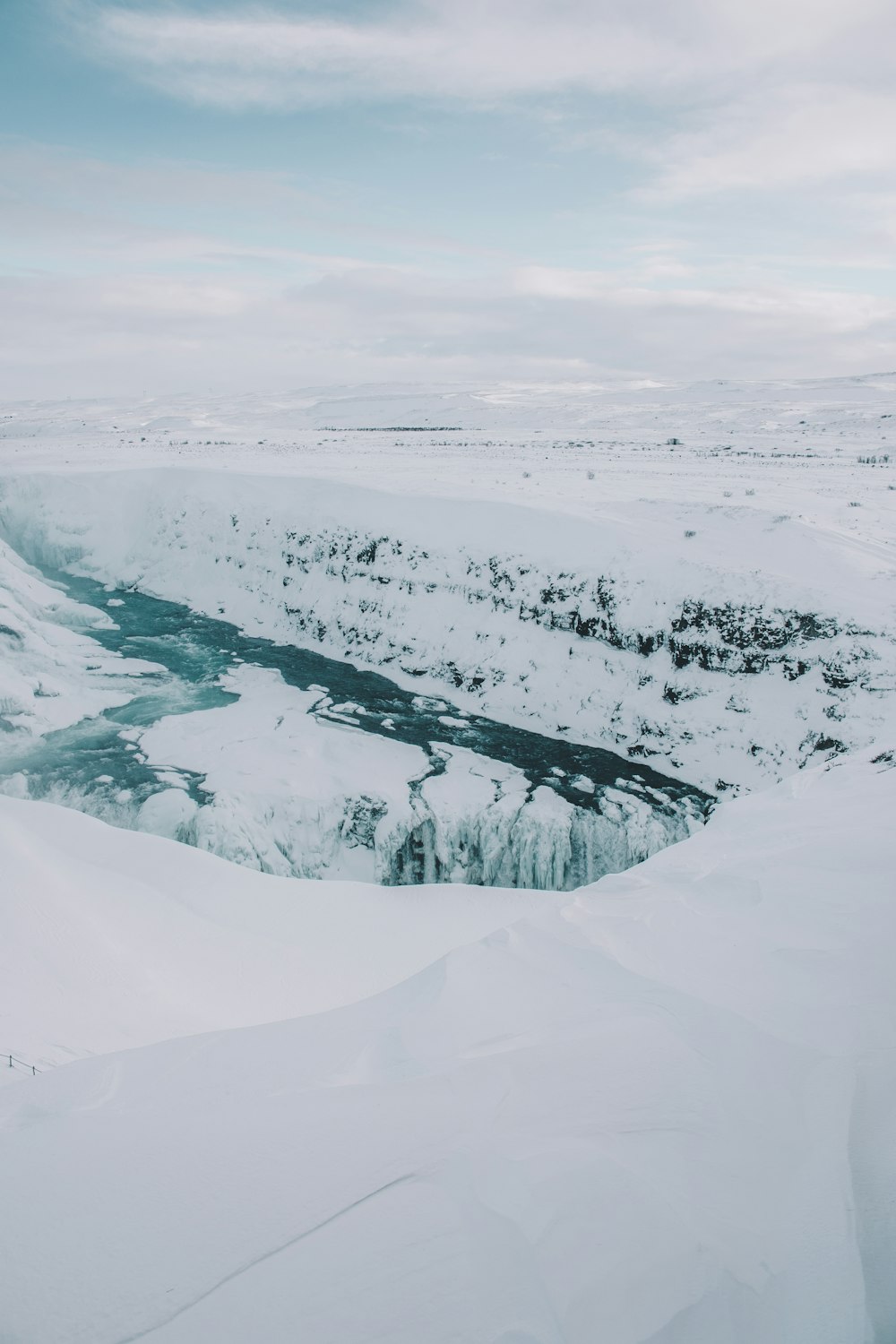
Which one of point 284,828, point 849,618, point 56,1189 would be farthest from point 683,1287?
point 849,618

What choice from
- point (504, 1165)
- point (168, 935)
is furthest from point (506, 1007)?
point (168, 935)

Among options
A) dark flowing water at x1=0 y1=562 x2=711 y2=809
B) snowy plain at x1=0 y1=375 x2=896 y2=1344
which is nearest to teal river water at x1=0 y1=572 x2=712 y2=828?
dark flowing water at x1=0 y1=562 x2=711 y2=809

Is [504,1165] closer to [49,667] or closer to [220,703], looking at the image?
[220,703]

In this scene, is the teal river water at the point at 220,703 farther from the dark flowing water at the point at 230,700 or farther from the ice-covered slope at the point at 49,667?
the ice-covered slope at the point at 49,667

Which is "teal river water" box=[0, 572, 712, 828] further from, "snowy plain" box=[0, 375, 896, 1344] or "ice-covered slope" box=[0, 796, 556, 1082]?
"ice-covered slope" box=[0, 796, 556, 1082]

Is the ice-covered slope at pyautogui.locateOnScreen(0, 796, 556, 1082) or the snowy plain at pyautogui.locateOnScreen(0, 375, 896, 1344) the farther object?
the ice-covered slope at pyautogui.locateOnScreen(0, 796, 556, 1082)

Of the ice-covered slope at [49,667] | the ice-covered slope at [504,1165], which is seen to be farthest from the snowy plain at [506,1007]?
the ice-covered slope at [49,667]
